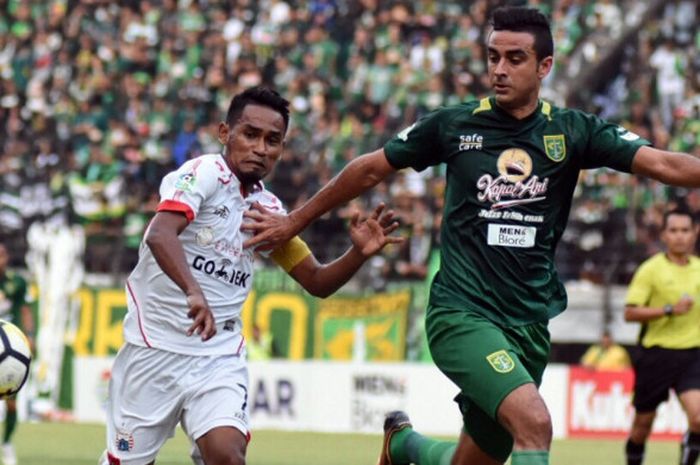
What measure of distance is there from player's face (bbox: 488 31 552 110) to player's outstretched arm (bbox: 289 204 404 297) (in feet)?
2.85

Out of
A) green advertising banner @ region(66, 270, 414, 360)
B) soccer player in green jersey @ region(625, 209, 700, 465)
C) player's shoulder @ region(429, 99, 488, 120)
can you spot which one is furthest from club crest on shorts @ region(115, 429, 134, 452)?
green advertising banner @ region(66, 270, 414, 360)

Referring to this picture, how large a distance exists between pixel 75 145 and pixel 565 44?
26.6 ft

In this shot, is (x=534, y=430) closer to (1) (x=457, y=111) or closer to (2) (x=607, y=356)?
(1) (x=457, y=111)

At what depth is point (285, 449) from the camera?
1786cm

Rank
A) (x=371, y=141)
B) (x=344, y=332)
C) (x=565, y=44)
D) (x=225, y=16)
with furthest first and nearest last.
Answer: (x=225, y=16)
(x=565, y=44)
(x=371, y=141)
(x=344, y=332)

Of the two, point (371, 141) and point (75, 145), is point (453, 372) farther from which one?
point (75, 145)

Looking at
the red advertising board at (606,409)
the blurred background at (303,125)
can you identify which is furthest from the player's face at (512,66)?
the red advertising board at (606,409)

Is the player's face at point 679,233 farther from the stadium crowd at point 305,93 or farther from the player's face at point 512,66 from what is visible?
the stadium crowd at point 305,93

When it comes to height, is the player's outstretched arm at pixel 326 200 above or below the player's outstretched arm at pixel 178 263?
above

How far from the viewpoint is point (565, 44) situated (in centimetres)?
2619

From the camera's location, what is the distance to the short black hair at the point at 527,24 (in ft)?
25.6

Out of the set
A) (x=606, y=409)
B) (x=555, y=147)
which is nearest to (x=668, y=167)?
(x=555, y=147)

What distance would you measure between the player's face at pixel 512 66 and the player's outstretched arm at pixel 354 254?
2.85ft

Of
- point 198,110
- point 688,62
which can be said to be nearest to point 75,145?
point 198,110
